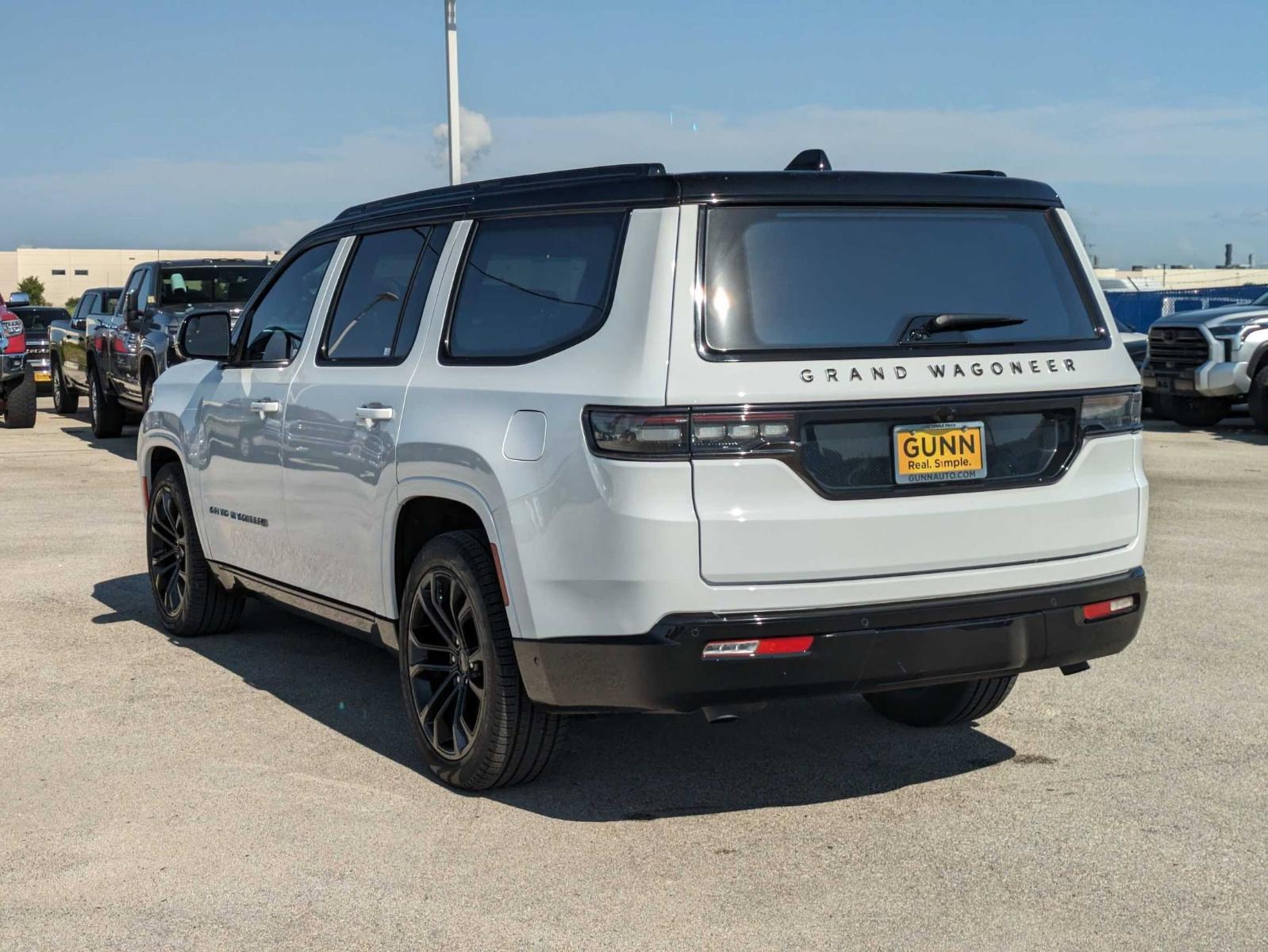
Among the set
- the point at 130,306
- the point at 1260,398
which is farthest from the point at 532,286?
the point at 1260,398

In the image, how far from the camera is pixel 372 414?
5.26 m

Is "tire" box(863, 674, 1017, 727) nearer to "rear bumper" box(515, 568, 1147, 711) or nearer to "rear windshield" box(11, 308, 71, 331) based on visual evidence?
"rear bumper" box(515, 568, 1147, 711)

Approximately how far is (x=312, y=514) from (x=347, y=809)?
4.39 feet

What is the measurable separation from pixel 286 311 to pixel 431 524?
1597mm

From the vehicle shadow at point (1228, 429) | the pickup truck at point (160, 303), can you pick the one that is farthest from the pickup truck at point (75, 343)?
the vehicle shadow at point (1228, 429)

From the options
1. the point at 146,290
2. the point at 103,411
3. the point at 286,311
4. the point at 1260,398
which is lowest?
the point at 103,411

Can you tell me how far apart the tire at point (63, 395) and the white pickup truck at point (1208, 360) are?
15389 millimetres

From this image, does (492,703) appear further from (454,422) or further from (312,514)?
(312,514)

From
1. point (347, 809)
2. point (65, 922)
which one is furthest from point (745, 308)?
point (65, 922)

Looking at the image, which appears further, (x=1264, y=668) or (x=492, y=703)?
(x=1264, y=668)

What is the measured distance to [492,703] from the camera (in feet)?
15.5

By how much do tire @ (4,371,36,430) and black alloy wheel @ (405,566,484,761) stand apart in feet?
54.1

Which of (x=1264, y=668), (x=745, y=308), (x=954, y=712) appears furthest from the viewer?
(x=1264, y=668)

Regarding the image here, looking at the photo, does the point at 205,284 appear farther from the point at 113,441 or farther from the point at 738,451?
the point at 738,451
